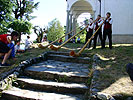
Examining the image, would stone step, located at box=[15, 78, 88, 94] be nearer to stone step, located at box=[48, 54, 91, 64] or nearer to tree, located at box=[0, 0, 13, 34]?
stone step, located at box=[48, 54, 91, 64]

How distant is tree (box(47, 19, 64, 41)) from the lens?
42.3 metres

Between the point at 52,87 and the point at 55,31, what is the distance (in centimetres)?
4097

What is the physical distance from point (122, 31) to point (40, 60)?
8596 mm

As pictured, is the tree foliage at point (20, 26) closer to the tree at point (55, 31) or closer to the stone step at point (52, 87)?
the stone step at point (52, 87)

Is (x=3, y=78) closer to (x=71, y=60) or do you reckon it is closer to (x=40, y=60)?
(x=40, y=60)

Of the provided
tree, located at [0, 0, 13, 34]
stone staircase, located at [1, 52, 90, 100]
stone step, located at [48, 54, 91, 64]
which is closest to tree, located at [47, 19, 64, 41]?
tree, located at [0, 0, 13, 34]

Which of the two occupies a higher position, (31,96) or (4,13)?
(4,13)

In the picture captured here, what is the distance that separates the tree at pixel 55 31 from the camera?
139ft

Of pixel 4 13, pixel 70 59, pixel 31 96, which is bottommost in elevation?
pixel 31 96

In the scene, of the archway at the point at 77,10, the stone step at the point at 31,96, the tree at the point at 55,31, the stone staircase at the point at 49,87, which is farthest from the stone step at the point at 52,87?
the tree at the point at 55,31

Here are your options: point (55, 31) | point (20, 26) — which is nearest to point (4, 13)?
point (20, 26)

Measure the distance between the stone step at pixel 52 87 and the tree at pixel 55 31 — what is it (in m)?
38.8

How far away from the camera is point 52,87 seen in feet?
10.7

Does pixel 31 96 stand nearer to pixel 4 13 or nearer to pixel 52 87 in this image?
pixel 52 87
